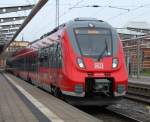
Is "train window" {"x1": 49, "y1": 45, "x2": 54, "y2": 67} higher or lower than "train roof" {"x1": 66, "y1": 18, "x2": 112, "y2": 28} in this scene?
lower

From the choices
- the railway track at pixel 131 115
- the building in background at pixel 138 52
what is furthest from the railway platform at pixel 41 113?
the building in background at pixel 138 52

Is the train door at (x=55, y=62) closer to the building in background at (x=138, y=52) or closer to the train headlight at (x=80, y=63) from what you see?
the train headlight at (x=80, y=63)

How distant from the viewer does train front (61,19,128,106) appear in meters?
16.7

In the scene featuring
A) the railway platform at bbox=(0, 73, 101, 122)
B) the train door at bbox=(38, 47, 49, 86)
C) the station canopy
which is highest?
the station canopy

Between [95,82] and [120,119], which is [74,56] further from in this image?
[120,119]

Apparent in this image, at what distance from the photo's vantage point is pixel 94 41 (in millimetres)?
17641

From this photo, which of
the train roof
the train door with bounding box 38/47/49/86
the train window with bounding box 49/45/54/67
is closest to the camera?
the train roof

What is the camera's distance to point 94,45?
17.5 m

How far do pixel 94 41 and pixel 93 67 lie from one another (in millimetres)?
1209

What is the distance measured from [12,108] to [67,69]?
9.21ft

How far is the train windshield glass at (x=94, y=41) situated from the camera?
17297mm

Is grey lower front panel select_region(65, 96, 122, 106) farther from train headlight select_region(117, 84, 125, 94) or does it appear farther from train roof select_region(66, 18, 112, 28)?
train roof select_region(66, 18, 112, 28)

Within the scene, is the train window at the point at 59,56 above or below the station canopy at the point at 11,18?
below

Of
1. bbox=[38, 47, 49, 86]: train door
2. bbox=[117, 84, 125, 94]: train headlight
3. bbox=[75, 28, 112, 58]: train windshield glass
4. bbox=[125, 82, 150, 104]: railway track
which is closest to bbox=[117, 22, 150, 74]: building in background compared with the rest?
bbox=[125, 82, 150, 104]: railway track
